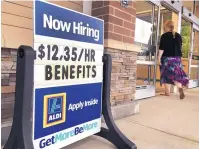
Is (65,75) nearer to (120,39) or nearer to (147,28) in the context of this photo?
(120,39)

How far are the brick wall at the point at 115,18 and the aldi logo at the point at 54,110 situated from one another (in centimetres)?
108

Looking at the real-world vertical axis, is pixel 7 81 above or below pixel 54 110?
above

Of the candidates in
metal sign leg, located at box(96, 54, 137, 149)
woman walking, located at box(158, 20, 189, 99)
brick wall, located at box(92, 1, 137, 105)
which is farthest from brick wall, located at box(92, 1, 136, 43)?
woman walking, located at box(158, 20, 189, 99)

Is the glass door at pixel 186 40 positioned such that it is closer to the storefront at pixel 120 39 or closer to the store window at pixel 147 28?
the storefront at pixel 120 39

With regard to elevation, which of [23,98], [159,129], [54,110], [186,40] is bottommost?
[159,129]

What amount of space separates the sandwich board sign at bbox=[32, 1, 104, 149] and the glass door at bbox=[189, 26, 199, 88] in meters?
5.01

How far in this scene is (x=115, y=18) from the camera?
88.7 inches

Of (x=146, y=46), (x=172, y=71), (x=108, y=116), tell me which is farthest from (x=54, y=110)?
(x=172, y=71)

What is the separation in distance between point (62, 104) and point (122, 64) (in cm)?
125

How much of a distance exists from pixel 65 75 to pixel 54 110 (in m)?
0.23

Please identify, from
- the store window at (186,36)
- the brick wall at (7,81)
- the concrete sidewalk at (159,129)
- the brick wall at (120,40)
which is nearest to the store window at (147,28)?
the brick wall at (120,40)

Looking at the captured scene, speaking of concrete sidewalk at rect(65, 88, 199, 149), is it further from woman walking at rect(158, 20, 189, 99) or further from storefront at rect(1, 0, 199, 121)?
woman walking at rect(158, 20, 189, 99)

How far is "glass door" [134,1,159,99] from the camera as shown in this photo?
3566 millimetres

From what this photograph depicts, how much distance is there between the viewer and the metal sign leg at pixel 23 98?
1.06 meters
